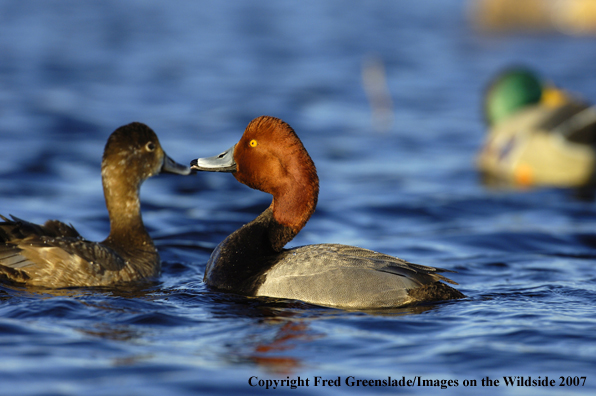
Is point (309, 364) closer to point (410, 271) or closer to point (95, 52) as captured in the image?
point (410, 271)

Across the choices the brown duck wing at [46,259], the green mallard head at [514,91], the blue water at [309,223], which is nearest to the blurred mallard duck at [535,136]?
the green mallard head at [514,91]

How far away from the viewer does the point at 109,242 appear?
705cm

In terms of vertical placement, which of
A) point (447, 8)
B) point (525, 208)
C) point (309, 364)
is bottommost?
point (309, 364)

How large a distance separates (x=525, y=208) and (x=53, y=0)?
91.3 feet

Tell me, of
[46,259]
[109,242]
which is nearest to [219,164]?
[109,242]

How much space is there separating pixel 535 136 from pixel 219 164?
6.76m

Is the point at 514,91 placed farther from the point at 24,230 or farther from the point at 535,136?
the point at 24,230

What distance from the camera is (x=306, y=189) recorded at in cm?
634

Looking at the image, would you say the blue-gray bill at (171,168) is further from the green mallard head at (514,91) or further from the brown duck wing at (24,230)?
the green mallard head at (514,91)

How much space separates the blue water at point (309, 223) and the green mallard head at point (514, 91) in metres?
1.19

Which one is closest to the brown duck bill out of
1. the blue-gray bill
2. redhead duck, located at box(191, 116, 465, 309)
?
redhead duck, located at box(191, 116, 465, 309)

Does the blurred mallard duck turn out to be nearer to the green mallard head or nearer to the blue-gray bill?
the green mallard head

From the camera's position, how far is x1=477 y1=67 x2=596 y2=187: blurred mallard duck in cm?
1136

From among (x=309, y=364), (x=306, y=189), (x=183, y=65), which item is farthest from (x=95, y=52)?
(x=309, y=364)
